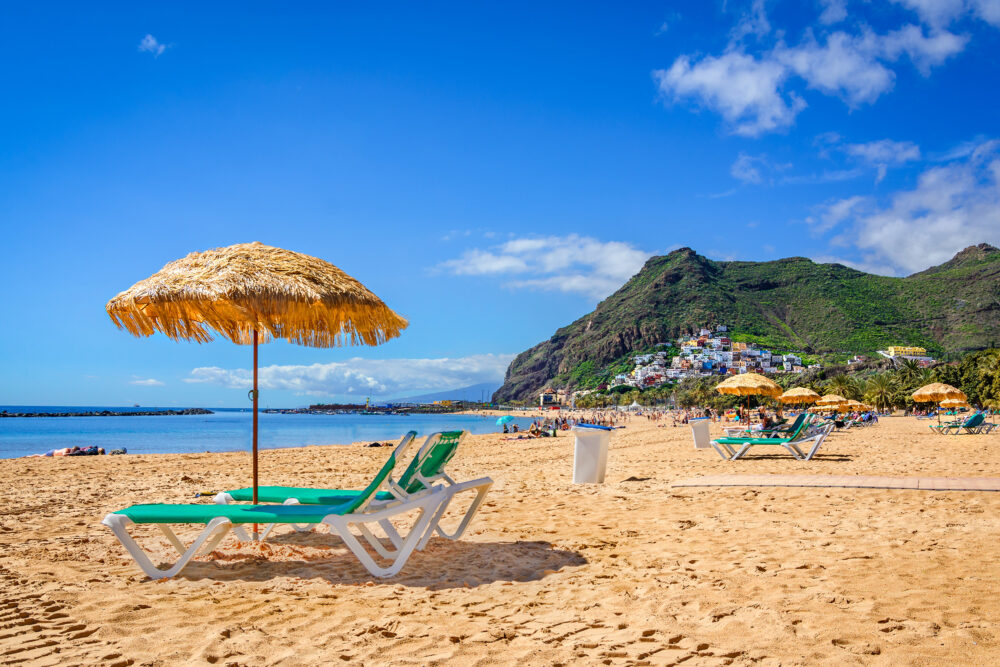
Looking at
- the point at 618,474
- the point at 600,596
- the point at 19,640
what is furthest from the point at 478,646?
the point at 618,474

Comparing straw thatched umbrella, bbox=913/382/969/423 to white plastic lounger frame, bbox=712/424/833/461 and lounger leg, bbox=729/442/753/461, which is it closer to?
white plastic lounger frame, bbox=712/424/833/461

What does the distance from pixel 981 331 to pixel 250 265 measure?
11972 cm

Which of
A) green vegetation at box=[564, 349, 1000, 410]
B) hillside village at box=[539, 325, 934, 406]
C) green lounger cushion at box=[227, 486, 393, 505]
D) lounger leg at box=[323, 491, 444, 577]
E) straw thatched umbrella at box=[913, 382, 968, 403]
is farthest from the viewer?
hillside village at box=[539, 325, 934, 406]

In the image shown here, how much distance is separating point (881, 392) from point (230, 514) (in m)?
67.1

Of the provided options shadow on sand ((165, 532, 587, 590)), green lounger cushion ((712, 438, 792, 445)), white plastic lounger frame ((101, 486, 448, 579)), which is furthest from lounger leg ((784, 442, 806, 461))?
white plastic lounger frame ((101, 486, 448, 579))

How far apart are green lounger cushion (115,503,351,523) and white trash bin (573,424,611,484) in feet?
16.4

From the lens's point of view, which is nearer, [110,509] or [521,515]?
[521,515]

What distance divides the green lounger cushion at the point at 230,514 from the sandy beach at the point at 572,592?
404 mm

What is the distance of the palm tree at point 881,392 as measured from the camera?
193 feet

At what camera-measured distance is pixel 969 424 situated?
69.7ft

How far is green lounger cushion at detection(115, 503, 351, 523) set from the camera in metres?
4.15

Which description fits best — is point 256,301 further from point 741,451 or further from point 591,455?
point 741,451

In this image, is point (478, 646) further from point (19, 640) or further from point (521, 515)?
point (521, 515)

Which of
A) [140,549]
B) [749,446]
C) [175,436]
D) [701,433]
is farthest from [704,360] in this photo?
[140,549]
